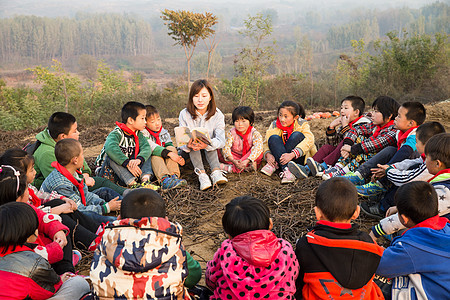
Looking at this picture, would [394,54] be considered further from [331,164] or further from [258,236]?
[258,236]

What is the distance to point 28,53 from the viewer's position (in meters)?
38.2

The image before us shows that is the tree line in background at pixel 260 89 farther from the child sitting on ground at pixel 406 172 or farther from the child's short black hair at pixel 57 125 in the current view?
the child sitting on ground at pixel 406 172

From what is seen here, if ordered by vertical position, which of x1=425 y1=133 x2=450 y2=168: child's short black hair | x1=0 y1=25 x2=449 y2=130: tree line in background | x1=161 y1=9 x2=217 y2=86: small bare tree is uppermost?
x1=161 y1=9 x2=217 y2=86: small bare tree

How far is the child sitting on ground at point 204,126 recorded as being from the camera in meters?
4.62

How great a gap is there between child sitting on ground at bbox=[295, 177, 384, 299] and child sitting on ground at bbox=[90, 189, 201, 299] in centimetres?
75

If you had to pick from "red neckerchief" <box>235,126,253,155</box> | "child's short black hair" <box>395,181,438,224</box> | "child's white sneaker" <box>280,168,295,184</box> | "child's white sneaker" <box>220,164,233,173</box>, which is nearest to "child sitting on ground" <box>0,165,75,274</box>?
"child's short black hair" <box>395,181,438,224</box>

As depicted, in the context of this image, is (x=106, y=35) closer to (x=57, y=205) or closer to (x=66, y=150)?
(x=66, y=150)

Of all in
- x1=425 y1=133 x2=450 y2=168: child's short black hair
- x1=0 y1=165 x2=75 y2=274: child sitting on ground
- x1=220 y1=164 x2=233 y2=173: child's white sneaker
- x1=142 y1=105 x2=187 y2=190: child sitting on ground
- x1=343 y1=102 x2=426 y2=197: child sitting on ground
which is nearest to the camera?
x1=0 y1=165 x2=75 y2=274: child sitting on ground

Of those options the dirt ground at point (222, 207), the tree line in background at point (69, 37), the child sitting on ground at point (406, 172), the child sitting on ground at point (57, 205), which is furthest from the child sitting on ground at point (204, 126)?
the tree line in background at point (69, 37)

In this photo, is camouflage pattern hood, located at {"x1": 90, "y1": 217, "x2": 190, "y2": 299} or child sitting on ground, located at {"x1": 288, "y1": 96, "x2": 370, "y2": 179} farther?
child sitting on ground, located at {"x1": 288, "y1": 96, "x2": 370, "y2": 179}

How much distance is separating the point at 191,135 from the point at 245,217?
108 inches

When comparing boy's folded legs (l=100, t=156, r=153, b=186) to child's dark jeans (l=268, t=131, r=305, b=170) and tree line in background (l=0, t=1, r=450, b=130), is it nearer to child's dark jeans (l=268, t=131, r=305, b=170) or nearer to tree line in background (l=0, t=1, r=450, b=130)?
child's dark jeans (l=268, t=131, r=305, b=170)

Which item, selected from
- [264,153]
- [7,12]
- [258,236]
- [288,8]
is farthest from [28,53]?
[288,8]

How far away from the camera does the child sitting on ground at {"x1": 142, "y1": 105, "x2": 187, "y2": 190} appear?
4.45 metres
